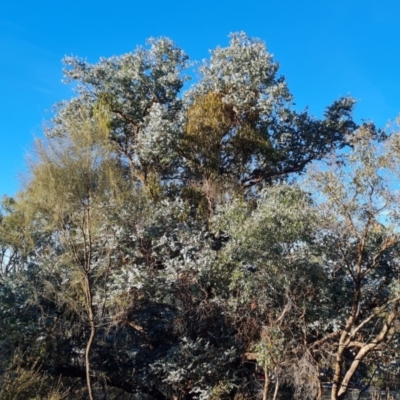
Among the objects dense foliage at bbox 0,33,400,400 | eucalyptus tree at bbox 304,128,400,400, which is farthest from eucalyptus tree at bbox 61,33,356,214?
eucalyptus tree at bbox 304,128,400,400

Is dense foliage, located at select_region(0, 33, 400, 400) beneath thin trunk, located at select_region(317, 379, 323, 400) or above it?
above

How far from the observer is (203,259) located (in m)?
8.88

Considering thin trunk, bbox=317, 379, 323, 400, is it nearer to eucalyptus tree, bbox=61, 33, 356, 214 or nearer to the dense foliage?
the dense foliage

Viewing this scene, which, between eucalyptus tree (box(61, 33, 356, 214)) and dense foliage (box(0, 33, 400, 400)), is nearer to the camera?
dense foliage (box(0, 33, 400, 400))

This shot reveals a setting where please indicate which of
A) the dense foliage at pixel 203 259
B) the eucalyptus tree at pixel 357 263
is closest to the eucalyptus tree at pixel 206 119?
the dense foliage at pixel 203 259

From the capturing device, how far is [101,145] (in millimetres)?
8367

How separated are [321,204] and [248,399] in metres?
4.30

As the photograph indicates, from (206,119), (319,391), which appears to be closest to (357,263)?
(319,391)

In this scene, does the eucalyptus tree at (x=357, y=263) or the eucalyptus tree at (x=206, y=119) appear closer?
the eucalyptus tree at (x=357, y=263)

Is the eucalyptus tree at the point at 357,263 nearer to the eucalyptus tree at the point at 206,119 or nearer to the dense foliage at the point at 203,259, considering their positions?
the dense foliage at the point at 203,259

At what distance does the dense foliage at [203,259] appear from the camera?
7883 mm

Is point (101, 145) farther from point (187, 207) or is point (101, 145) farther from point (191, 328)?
point (191, 328)

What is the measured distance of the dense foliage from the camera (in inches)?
310

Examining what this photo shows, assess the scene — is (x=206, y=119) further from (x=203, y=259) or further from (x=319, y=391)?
(x=319, y=391)
